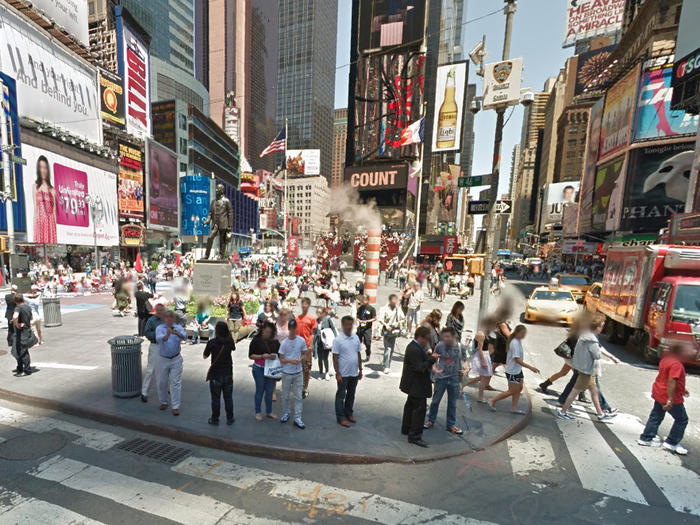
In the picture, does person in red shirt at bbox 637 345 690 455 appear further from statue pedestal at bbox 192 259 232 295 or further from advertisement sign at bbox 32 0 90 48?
advertisement sign at bbox 32 0 90 48

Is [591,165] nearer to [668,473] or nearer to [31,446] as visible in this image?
[668,473]

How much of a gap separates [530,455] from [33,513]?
19.3 ft

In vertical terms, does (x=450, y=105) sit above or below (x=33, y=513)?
above

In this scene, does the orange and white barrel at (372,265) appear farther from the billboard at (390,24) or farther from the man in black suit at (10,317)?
the billboard at (390,24)

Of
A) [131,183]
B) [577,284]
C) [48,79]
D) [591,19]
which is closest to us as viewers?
[577,284]

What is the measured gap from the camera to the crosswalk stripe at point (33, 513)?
128 inches

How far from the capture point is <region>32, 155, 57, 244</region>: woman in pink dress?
2911cm

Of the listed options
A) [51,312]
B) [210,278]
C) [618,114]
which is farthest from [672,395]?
[618,114]

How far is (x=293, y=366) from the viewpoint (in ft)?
16.5

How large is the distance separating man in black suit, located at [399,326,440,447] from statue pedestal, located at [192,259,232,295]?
7.77m

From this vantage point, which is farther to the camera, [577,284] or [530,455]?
[577,284]

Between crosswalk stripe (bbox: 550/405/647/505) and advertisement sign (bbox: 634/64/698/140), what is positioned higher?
advertisement sign (bbox: 634/64/698/140)

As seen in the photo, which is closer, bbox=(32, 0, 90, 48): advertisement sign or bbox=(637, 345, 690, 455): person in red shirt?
bbox=(637, 345, 690, 455): person in red shirt

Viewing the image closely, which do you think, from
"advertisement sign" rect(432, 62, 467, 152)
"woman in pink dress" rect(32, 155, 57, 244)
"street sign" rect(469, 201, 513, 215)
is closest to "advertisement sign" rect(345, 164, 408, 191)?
"advertisement sign" rect(432, 62, 467, 152)
